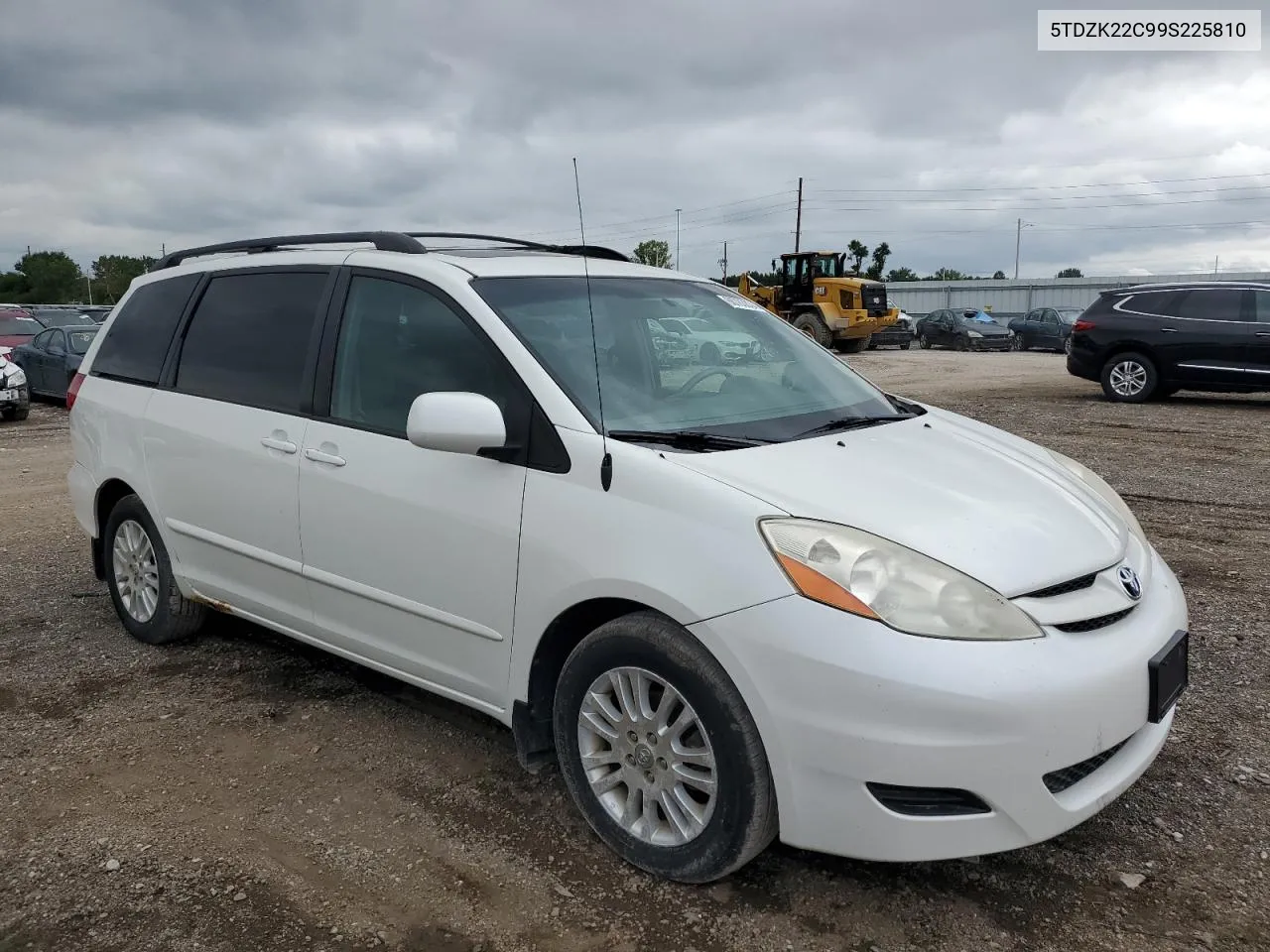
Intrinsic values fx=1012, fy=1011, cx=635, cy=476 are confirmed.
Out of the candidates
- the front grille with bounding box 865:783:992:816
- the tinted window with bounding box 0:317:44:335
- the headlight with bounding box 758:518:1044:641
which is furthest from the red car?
the front grille with bounding box 865:783:992:816

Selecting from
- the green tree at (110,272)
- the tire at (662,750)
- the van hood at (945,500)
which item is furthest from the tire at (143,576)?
the green tree at (110,272)

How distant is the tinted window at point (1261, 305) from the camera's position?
1311 centimetres

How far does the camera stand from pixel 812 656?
2.40 metres

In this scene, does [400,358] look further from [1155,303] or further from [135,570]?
[1155,303]

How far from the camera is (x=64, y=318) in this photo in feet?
69.9

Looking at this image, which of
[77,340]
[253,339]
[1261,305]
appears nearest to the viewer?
[253,339]

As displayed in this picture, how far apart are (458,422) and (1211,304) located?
1356 cm

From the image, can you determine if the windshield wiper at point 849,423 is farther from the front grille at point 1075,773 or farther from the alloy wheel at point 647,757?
the front grille at point 1075,773

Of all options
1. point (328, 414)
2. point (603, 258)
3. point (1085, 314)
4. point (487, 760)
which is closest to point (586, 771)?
point (487, 760)

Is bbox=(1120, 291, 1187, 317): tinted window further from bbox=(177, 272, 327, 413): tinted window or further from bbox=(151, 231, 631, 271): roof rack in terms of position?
→ bbox=(177, 272, 327, 413): tinted window

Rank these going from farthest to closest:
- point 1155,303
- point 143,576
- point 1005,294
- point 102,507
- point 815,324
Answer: point 1005,294
point 815,324
point 1155,303
point 102,507
point 143,576

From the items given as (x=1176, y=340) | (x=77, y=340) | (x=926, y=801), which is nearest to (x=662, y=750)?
(x=926, y=801)

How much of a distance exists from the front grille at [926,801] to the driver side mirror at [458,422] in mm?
1410

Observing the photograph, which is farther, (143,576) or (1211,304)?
(1211,304)
